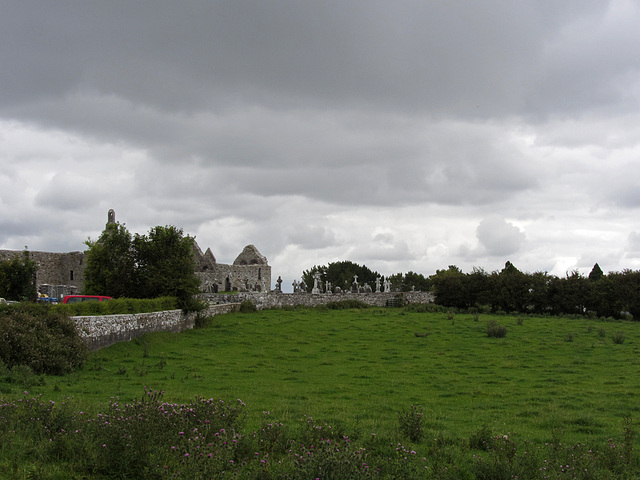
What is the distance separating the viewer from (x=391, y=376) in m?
17.9

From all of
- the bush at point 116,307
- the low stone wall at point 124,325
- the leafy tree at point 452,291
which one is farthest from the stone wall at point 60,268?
the leafy tree at point 452,291

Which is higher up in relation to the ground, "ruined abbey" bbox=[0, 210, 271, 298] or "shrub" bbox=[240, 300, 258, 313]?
"ruined abbey" bbox=[0, 210, 271, 298]

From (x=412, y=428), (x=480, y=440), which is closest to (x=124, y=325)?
(x=412, y=428)

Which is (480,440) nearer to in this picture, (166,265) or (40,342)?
(40,342)

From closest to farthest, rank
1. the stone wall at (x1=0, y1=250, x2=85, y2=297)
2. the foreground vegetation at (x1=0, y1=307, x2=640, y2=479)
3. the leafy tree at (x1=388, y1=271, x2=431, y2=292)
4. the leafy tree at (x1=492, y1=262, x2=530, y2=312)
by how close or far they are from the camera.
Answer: the foreground vegetation at (x1=0, y1=307, x2=640, y2=479)
the leafy tree at (x1=492, y1=262, x2=530, y2=312)
the stone wall at (x1=0, y1=250, x2=85, y2=297)
the leafy tree at (x1=388, y1=271, x2=431, y2=292)

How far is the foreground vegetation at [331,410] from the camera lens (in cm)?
778

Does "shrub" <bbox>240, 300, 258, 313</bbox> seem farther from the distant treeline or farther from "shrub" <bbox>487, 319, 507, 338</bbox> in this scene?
the distant treeline

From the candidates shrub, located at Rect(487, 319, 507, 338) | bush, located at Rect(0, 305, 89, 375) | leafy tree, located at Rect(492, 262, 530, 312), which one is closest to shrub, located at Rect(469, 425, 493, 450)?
bush, located at Rect(0, 305, 89, 375)

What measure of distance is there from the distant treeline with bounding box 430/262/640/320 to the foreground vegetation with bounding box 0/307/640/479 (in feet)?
71.0

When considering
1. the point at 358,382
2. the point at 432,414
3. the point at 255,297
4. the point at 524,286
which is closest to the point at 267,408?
the point at 432,414

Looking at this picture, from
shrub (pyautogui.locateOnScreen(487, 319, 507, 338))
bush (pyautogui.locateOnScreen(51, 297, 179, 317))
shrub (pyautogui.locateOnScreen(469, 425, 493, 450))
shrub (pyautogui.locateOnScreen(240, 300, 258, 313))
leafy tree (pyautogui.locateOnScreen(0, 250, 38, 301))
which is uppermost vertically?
leafy tree (pyautogui.locateOnScreen(0, 250, 38, 301))

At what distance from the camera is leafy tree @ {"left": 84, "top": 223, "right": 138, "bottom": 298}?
34.8m

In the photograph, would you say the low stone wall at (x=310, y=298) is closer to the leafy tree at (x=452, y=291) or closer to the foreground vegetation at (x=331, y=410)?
the leafy tree at (x=452, y=291)

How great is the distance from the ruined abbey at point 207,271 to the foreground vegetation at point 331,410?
31157 millimetres
